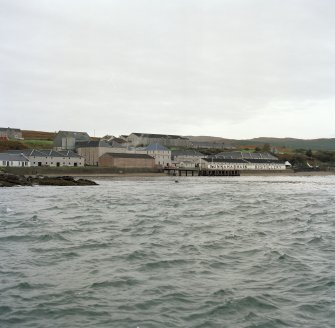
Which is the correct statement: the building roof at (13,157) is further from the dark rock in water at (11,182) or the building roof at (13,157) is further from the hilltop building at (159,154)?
the hilltop building at (159,154)

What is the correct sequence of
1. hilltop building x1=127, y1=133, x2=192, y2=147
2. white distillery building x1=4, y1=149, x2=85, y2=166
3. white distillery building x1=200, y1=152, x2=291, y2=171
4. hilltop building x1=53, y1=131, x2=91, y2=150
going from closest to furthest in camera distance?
white distillery building x1=4, y1=149, x2=85, y2=166 → hilltop building x1=53, y1=131, x2=91, y2=150 → white distillery building x1=200, y1=152, x2=291, y2=171 → hilltop building x1=127, y1=133, x2=192, y2=147

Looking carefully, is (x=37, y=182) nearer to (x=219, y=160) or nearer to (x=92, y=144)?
(x=92, y=144)

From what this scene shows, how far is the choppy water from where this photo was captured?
905cm

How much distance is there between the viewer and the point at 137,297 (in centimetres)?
1011

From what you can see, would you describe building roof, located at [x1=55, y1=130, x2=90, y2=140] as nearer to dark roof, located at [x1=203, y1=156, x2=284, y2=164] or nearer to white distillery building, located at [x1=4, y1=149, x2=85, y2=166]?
white distillery building, located at [x1=4, y1=149, x2=85, y2=166]

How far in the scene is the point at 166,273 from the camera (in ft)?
39.8

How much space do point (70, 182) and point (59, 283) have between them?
49.2 metres

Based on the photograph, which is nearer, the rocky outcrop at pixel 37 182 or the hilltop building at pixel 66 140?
the rocky outcrop at pixel 37 182

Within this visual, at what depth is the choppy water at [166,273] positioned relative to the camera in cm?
905

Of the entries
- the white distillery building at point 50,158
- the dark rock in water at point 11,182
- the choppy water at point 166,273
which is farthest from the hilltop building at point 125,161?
the choppy water at point 166,273

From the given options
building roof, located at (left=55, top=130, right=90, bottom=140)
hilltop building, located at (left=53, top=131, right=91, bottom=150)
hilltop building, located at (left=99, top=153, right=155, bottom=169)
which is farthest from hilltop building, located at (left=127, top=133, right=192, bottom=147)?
hilltop building, located at (left=99, top=153, right=155, bottom=169)

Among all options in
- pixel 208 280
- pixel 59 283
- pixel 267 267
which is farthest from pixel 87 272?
pixel 267 267

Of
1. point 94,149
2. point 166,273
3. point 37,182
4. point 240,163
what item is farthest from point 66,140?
point 166,273

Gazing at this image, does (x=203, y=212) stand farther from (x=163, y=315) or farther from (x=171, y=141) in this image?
(x=171, y=141)
